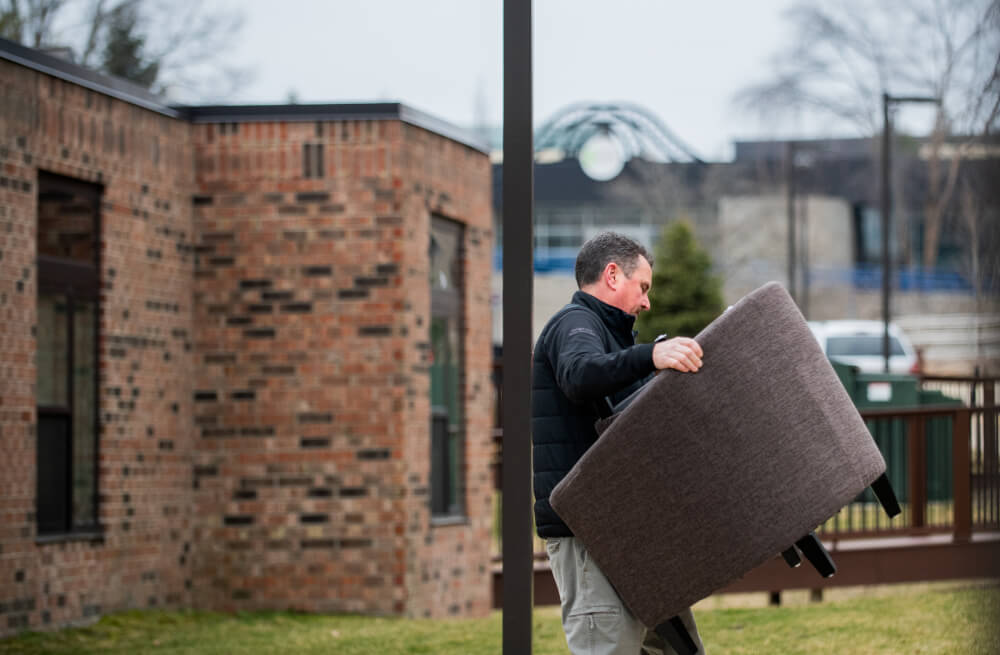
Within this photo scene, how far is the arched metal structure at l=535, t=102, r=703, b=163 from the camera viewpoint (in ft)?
103

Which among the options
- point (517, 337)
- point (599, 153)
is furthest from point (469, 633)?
point (599, 153)

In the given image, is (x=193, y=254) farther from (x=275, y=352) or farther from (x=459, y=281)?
(x=459, y=281)

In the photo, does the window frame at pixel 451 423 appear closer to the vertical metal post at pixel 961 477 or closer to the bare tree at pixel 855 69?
the vertical metal post at pixel 961 477

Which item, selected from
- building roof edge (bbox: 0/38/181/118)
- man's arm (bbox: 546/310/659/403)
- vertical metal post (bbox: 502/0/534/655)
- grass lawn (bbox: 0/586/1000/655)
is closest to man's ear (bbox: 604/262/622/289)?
man's arm (bbox: 546/310/659/403)

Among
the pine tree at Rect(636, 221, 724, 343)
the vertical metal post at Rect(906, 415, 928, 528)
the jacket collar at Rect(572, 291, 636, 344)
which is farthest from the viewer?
the pine tree at Rect(636, 221, 724, 343)

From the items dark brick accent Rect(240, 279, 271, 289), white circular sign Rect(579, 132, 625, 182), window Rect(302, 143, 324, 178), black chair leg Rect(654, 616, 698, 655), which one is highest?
white circular sign Rect(579, 132, 625, 182)

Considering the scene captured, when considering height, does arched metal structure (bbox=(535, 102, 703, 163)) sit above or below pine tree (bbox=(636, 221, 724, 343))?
above

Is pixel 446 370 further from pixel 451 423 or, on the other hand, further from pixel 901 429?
pixel 901 429

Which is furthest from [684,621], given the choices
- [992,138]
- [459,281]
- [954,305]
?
[954,305]

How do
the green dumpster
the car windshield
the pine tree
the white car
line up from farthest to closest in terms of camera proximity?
the pine tree < the car windshield < the white car < the green dumpster

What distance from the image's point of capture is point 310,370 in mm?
9750

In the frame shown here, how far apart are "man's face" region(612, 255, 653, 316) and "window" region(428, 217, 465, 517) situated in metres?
6.60

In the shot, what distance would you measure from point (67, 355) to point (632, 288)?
5.89 m

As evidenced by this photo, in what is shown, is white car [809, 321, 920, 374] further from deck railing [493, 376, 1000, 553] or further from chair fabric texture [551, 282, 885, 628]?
chair fabric texture [551, 282, 885, 628]
